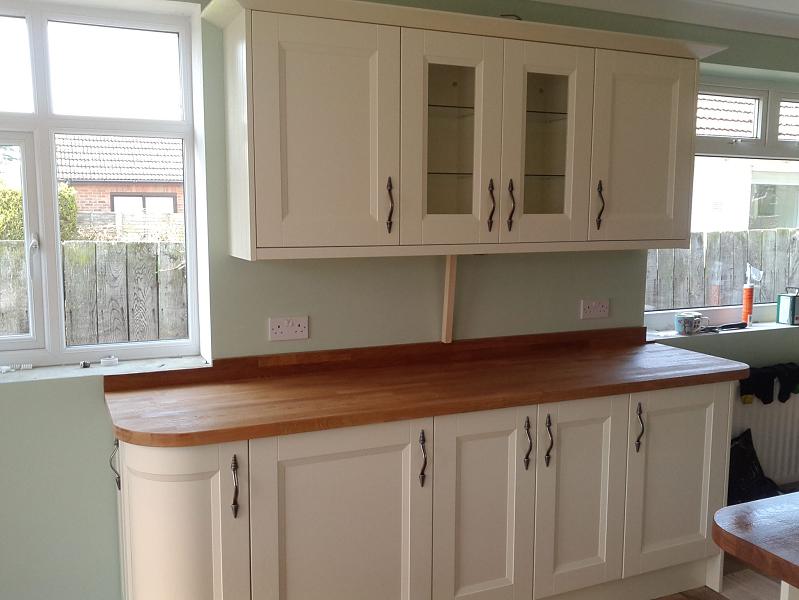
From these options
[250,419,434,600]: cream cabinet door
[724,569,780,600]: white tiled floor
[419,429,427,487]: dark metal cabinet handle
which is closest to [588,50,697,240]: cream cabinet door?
[419,429,427,487]: dark metal cabinet handle

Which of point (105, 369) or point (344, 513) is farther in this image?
point (105, 369)

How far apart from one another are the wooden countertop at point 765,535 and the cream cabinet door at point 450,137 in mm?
1327

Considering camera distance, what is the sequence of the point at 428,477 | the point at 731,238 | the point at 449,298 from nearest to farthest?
the point at 428,477, the point at 449,298, the point at 731,238

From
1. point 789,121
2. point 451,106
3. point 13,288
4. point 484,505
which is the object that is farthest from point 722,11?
point 13,288

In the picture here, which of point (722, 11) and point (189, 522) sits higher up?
point (722, 11)

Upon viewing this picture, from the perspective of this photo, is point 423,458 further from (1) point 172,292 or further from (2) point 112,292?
(2) point 112,292

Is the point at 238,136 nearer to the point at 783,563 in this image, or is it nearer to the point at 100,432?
the point at 100,432

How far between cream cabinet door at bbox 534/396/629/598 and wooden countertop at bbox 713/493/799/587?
3.10 feet

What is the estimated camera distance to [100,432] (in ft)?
8.28

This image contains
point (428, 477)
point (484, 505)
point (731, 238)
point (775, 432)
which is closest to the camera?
point (428, 477)

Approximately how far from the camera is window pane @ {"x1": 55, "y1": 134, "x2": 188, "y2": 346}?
261 cm

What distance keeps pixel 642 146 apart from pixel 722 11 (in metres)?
0.98

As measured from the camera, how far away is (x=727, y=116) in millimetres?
3791

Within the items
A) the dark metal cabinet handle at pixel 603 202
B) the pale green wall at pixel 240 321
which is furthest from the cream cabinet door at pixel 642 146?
the pale green wall at pixel 240 321
